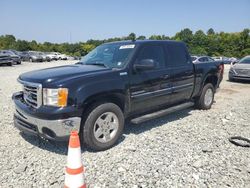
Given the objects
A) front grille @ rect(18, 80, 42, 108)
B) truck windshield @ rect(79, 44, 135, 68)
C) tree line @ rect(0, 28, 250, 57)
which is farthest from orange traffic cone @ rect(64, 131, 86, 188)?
tree line @ rect(0, 28, 250, 57)

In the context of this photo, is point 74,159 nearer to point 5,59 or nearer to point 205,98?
point 205,98

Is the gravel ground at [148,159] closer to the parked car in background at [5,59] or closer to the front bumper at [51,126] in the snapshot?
the front bumper at [51,126]

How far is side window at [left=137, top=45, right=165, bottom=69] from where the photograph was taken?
4.82 meters

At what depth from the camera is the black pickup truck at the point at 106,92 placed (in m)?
3.64

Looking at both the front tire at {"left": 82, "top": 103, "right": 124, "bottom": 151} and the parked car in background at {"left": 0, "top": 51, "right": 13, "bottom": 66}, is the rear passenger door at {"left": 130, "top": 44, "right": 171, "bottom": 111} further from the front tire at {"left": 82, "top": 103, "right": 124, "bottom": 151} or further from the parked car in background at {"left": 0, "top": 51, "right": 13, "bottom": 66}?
the parked car in background at {"left": 0, "top": 51, "right": 13, "bottom": 66}

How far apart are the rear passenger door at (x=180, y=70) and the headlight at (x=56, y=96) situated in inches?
105

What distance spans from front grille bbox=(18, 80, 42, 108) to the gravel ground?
837 millimetres

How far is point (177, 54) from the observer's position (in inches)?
225

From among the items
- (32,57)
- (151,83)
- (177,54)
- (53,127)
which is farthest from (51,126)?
(32,57)

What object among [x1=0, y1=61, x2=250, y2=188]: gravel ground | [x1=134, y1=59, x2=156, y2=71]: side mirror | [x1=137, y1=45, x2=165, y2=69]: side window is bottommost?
[x1=0, y1=61, x2=250, y2=188]: gravel ground

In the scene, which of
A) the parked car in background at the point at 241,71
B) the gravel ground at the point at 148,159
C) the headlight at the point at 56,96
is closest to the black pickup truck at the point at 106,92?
the headlight at the point at 56,96

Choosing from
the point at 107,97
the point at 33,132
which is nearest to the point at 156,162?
the point at 107,97

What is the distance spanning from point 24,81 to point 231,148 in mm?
3745

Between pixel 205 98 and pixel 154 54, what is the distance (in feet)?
8.55
